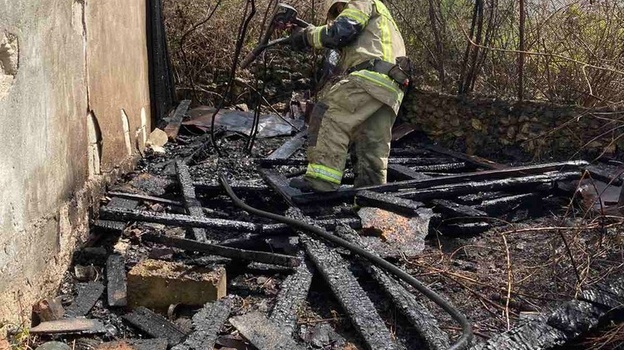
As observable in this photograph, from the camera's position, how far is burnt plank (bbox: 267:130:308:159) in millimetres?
6963

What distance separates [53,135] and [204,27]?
5463 mm

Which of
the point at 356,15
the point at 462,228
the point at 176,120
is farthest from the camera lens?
the point at 176,120

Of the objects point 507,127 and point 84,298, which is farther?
point 507,127

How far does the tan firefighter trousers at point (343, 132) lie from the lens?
5570mm

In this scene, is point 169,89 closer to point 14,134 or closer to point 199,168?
point 199,168

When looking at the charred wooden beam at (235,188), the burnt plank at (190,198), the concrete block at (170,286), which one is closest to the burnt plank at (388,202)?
the charred wooden beam at (235,188)

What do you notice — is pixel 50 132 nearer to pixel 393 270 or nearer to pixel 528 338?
pixel 393 270

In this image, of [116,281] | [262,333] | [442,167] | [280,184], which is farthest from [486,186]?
[116,281]

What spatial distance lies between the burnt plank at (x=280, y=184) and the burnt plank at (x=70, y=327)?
81.3 inches

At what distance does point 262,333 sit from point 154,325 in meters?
0.64

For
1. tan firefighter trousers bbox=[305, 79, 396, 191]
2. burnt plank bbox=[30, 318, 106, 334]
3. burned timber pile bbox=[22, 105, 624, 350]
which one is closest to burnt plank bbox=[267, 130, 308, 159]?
burned timber pile bbox=[22, 105, 624, 350]

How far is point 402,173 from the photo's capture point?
21.0ft

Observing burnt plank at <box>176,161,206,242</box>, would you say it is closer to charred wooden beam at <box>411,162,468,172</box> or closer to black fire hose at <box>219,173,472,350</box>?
black fire hose at <box>219,173,472,350</box>


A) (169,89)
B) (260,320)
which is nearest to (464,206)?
(260,320)
